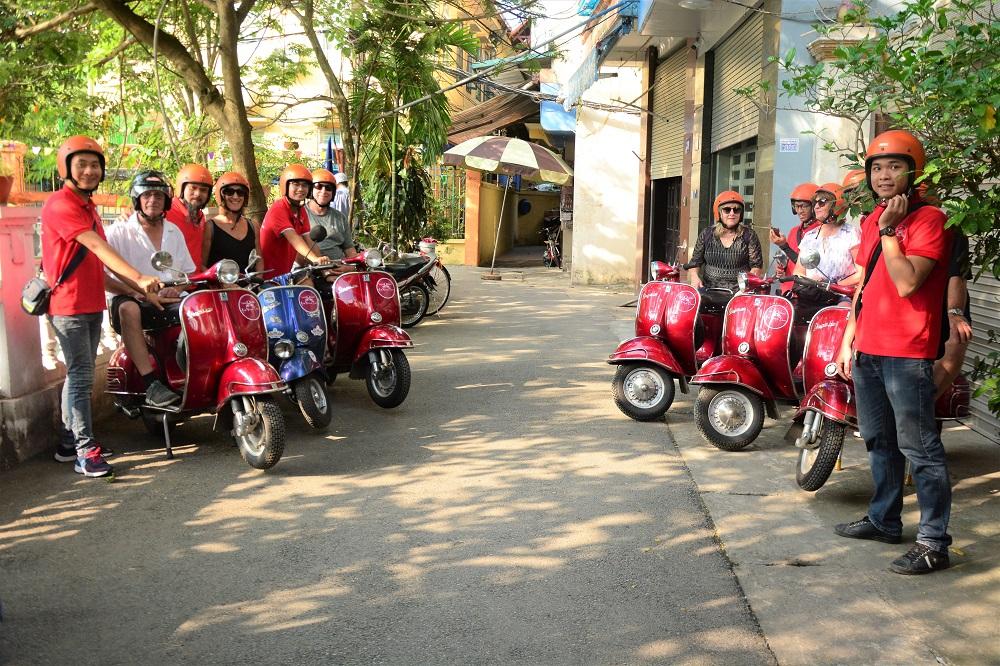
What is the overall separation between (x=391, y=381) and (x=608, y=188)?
11.8m

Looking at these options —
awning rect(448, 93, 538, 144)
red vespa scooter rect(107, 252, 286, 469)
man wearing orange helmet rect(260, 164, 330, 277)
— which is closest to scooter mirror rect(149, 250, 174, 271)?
red vespa scooter rect(107, 252, 286, 469)

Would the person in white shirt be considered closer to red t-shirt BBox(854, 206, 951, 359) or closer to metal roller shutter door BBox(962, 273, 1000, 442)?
red t-shirt BBox(854, 206, 951, 359)

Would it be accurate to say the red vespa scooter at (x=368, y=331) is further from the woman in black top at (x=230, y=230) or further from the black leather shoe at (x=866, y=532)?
the black leather shoe at (x=866, y=532)

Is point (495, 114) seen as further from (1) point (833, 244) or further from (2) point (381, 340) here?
(1) point (833, 244)

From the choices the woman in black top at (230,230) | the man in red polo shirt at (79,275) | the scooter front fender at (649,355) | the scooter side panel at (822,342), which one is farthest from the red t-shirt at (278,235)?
the scooter side panel at (822,342)

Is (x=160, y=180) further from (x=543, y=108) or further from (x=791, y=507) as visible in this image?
(x=543, y=108)

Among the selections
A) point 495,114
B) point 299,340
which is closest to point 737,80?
point 299,340

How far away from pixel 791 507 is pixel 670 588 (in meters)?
1.35

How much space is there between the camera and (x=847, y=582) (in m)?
4.02

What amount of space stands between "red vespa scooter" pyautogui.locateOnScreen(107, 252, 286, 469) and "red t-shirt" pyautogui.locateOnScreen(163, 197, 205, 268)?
0.58 m

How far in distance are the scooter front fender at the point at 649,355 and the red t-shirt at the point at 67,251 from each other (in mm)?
3411

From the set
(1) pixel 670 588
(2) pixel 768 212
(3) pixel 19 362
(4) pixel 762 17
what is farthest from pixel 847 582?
(4) pixel 762 17

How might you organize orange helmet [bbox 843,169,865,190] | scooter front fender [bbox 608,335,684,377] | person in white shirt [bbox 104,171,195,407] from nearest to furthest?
1. orange helmet [bbox 843,169,865,190]
2. person in white shirt [bbox 104,171,195,407]
3. scooter front fender [bbox 608,335,684,377]

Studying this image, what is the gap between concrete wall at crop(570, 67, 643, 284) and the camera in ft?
59.5
